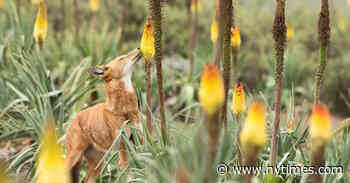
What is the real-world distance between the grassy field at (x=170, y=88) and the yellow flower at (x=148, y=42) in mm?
165

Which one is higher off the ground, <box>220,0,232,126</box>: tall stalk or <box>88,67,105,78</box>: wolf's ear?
<box>220,0,232,126</box>: tall stalk

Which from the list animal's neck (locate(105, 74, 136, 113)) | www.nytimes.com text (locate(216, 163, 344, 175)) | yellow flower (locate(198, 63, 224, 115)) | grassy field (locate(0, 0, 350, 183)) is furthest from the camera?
animal's neck (locate(105, 74, 136, 113))

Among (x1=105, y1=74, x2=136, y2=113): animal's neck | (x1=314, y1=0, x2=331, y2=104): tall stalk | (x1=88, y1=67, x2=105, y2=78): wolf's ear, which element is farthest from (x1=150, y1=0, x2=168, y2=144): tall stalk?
(x1=314, y1=0, x2=331, y2=104): tall stalk

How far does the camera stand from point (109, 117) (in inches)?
79.0

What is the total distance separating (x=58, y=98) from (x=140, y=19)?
542 centimetres

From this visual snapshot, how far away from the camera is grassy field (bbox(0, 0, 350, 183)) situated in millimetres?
1879

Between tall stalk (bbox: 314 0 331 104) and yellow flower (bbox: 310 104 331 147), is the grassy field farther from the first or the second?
tall stalk (bbox: 314 0 331 104)

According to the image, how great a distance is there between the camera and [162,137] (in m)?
2.08

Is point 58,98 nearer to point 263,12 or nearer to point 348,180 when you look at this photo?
point 348,180

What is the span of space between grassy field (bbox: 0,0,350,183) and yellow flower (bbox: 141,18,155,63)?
0.54 feet

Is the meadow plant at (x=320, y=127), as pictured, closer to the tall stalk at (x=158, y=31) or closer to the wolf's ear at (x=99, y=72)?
the tall stalk at (x=158, y=31)

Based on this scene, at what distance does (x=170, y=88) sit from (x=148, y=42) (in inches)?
127

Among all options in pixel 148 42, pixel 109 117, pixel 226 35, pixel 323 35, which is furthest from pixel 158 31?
pixel 323 35

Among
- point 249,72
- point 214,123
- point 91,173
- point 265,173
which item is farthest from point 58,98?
point 249,72
